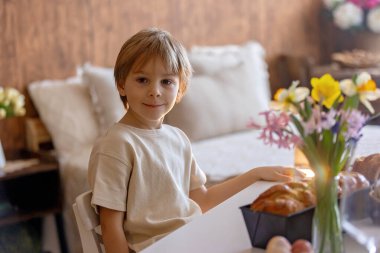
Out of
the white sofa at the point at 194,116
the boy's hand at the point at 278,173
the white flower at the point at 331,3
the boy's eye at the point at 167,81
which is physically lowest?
the white sofa at the point at 194,116

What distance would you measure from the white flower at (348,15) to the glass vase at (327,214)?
125 inches

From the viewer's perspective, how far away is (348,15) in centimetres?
402

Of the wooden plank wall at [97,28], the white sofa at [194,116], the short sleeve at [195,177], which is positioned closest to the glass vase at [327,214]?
the short sleeve at [195,177]

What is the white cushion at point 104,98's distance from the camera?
300 cm

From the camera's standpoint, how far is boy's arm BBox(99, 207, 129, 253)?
1.36 metres

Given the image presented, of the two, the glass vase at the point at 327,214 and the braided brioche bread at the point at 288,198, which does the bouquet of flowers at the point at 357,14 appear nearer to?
the braided brioche bread at the point at 288,198

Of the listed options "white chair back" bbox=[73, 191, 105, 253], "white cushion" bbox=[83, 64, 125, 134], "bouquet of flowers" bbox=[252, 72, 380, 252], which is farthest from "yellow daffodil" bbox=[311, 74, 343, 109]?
"white cushion" bbox=[83, 64, 125, 134]

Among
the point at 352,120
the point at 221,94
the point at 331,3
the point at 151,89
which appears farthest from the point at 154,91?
the point at 331,3

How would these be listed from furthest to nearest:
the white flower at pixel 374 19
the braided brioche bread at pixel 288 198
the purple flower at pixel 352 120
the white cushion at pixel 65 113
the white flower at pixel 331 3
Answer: the white flower at pixel 331 3
the white flower at pixel 374 19
the white cushion at pixel 65 113
the braided brioche bread at pixel 288 198
the purple flower at pixel 352 120

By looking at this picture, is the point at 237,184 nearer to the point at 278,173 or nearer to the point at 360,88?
the point at 278,173

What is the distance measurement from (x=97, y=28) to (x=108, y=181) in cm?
A: 197

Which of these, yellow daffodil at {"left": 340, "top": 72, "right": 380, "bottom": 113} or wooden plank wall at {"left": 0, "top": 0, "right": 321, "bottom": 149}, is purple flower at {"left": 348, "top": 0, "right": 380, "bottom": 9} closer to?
wooden plank wall at {"left": 0, "top": 0, "right": 321, "bottom": 149}

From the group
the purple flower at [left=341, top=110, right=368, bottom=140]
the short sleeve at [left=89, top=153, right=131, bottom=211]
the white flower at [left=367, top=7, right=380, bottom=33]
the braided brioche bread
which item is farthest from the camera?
the white flower at [left=367, top=7, right=380, bottom=33]

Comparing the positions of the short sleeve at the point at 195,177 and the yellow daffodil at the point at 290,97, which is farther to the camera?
the short sleeve at the point at 195,177
